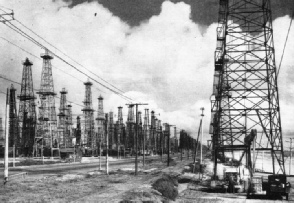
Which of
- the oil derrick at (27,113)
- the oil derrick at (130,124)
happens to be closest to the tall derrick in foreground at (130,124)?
the oil derrick at (130,124)

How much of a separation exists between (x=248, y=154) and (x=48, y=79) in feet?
151

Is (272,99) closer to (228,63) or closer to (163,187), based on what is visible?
(228,63)

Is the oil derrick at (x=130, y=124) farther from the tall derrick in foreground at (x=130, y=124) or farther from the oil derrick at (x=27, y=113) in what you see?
the oil derrick at (x=27, y=113)

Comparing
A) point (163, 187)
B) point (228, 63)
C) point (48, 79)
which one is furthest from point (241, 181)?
point (48, 79)

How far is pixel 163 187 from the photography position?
2270 centimetres

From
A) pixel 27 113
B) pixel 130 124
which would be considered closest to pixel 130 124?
pixel 130 124

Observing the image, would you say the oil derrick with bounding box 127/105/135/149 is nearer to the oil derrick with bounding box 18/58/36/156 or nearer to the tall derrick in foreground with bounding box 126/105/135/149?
the tall derrick in foreground with bounding box 126/105/135/149

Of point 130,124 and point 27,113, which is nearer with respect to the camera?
point 27,113

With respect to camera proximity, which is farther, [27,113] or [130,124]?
[130,124]

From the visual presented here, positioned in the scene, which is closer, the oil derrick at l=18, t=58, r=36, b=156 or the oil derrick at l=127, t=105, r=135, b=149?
the oil derrick at l=18, t=58, r=36, b=156

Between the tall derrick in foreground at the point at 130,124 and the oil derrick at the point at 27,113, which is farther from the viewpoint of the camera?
the tall derrick in foreground at the point at 130,124

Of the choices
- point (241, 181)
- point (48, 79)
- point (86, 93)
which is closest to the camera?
point (241, 181)

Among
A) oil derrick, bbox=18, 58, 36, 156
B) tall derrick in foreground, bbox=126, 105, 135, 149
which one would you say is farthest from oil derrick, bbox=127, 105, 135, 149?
oil derrick, bbox=18, 58, 36, 156

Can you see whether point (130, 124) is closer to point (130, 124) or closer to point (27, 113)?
point (130, 124)
